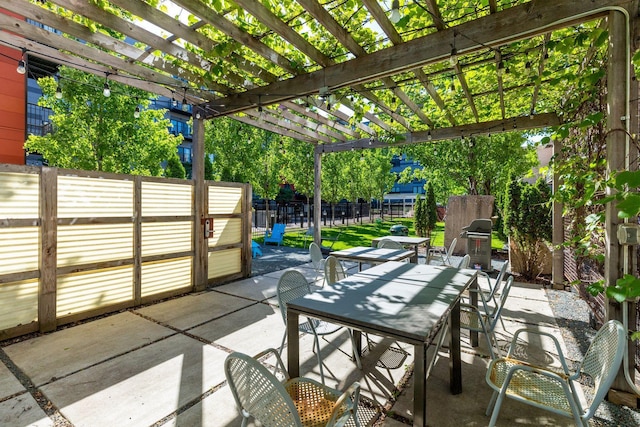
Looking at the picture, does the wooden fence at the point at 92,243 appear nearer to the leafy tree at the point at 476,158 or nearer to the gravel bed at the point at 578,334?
the gravel bed at the point at 578,334

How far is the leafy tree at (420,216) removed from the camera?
38.5 ft

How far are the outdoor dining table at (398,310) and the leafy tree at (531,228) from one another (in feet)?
14.3

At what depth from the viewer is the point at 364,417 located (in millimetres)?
2262

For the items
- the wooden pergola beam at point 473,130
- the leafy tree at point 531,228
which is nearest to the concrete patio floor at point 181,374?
the leafy tree at point 531,228

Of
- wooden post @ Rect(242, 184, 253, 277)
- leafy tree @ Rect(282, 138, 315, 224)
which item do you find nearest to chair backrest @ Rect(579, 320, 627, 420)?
wooden post @ Rect(242, 184, 253, 277)

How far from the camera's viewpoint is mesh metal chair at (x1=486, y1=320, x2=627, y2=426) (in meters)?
1.54

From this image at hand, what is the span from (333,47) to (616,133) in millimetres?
3093

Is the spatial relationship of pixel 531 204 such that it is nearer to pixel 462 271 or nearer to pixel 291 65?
pixel 462 271

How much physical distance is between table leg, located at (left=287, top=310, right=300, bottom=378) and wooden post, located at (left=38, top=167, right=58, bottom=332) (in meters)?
3.54

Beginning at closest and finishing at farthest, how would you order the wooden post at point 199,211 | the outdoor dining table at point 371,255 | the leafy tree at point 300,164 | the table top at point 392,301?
the table top at point 392,301 < the outdoor dining table at point 371,255 < the wooden post at point 199,211 < the leafy tree at point 300,164

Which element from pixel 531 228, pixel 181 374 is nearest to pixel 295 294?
pixel 181 374

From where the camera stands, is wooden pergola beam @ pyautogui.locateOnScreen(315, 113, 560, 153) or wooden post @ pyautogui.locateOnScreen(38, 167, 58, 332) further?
wooden pergola beam @ pyautogui.locateOnScreen(315, 113, 560, 153)

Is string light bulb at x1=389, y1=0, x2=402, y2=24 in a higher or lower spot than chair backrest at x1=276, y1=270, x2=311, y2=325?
higher

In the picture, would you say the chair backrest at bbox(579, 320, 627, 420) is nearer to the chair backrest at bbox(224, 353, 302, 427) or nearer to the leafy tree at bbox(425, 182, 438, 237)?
the chair backrest at bbox(224, 353, 302, 427)
